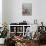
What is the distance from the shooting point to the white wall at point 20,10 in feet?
18.1

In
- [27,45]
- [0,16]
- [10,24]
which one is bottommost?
[27,45]

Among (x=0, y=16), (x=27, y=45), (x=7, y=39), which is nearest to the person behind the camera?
(x=27, y=45)

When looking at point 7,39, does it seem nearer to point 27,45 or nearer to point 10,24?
point 27,45

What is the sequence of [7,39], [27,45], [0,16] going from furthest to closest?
1. [0,16]
2. [7,39]
3. [27,45]

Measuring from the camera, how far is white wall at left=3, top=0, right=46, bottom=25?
18.1 ft

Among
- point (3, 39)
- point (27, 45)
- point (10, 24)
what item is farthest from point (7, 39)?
point (10, 24)

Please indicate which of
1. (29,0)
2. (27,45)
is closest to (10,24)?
(29,0)

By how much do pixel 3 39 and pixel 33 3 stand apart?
9.52 feet

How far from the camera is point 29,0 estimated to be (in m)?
5.50

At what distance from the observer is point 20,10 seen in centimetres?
555

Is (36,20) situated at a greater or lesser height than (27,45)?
greater

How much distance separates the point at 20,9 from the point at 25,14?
0.30 metres

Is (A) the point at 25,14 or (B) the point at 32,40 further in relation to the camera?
(A) the point at 25,14

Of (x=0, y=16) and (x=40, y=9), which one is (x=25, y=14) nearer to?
(x=40, y=9)
